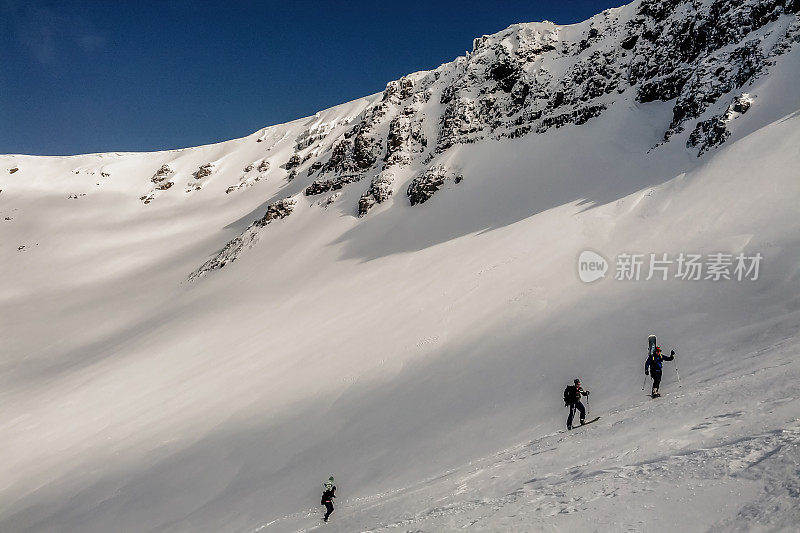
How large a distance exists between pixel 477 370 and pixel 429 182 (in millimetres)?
37272

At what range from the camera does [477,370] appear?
18109 mm

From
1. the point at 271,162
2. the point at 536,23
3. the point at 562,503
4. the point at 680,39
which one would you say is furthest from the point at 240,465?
the point at 271,162

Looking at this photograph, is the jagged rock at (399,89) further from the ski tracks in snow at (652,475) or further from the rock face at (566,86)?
the ski tracks in snow at (652,475)

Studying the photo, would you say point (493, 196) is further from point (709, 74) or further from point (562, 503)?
point (562, 503)

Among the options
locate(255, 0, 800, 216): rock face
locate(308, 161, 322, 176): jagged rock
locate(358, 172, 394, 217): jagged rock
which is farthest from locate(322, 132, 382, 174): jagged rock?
locate(308, 161, 322, 176): jagged rock

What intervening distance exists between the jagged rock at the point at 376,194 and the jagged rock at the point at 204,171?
5783 cm

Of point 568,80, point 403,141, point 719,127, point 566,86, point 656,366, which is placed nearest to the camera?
point 656,366

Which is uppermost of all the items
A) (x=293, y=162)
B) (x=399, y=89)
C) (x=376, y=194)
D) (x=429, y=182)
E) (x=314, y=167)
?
(x=293, y=162)

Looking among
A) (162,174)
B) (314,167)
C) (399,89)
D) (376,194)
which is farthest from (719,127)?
(162,174)

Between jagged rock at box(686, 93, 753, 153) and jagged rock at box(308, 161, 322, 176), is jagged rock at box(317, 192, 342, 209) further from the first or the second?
jagged rock at box(686, 93, 753, 153)

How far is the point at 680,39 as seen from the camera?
46438 millimetres

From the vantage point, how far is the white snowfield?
7402 mm

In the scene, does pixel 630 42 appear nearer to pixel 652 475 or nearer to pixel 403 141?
pixel 403 141

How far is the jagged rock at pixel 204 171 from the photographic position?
334 ft
